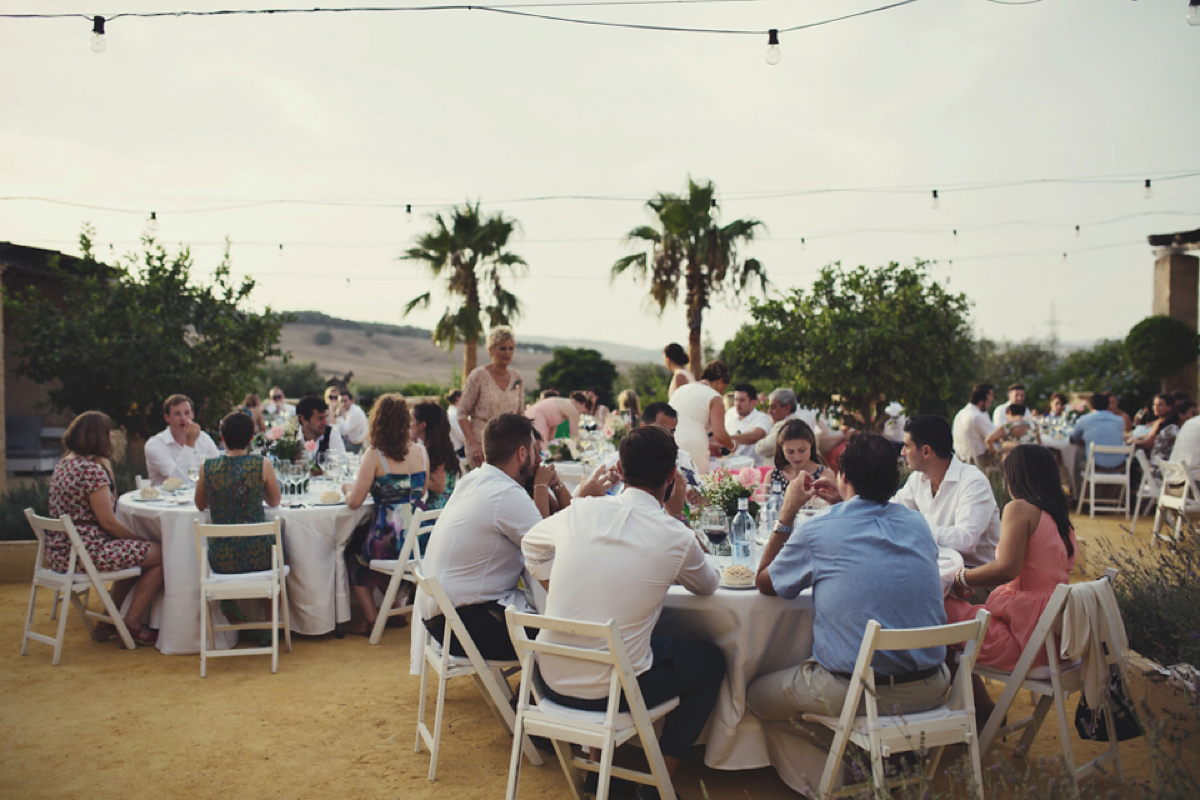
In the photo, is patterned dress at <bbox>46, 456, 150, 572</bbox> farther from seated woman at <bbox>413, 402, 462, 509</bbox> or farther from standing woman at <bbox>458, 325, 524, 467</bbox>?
standing woman at <bbox>458, 325, 524, 467</bbox>

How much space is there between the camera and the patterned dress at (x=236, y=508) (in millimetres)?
4781

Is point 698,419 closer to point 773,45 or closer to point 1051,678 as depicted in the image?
point 773,45

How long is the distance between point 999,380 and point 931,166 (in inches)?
540

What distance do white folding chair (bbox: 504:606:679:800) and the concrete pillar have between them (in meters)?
18.1

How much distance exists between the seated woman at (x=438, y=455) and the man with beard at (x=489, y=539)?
1764 mm

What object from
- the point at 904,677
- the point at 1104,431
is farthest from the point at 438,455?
the point at 1104,431

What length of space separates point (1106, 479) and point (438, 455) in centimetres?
789

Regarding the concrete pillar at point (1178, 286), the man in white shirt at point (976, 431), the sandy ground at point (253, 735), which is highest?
the concrete pillar at point (1178, 286)

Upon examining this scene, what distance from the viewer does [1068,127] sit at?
9961 mm

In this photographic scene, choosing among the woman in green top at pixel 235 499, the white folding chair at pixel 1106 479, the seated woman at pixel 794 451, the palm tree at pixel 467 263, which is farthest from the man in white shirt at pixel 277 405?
the white folding chair at pixel 1106 479

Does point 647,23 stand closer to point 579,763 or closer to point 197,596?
point 197,596

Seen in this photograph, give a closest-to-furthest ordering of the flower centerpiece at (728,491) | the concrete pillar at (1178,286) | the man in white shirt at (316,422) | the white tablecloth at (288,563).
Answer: the flower centerpiece at (728,491)
the white tablecloth at (288,563)
the man in white shirt at (316,422)
the concrete pillar at (1178,286)

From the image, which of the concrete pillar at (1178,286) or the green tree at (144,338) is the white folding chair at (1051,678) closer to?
the green tree at (144,338)

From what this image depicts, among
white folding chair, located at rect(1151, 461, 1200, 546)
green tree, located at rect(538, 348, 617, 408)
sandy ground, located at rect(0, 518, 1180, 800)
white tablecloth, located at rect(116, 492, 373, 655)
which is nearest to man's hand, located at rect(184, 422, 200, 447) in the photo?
white tablecloth, located at rect(116, 492, 373, 655)
